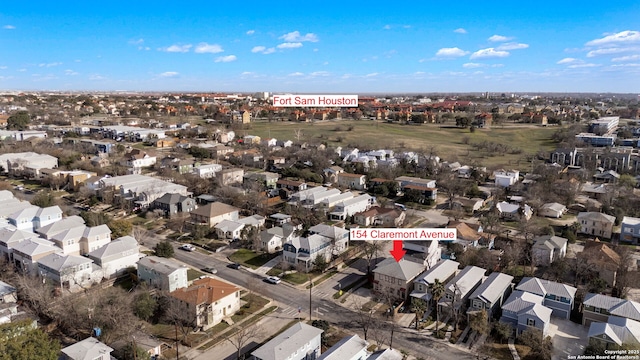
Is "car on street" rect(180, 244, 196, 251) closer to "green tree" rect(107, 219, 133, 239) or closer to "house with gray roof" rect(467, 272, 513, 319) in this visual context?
"green tree" rect(107, 219, 133, 239)

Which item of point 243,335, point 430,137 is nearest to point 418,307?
point 243,335

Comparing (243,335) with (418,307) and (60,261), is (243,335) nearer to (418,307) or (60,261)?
(418,307)

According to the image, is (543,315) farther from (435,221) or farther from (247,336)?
(435,221)

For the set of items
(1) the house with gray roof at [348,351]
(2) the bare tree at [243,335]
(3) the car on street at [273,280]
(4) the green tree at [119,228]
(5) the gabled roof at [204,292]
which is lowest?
(2) the bare tree at [243,335]

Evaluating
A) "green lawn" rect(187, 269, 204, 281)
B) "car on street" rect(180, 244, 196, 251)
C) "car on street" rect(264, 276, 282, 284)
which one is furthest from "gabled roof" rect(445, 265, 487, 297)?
"car on street" rect(180, 244, 196, 251)

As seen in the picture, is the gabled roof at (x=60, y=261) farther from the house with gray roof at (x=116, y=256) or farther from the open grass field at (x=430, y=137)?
the open grass field at (x=430, y=137)

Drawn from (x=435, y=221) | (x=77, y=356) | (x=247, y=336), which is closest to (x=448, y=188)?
(x=435, y=221)

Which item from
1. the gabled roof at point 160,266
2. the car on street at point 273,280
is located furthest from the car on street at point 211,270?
the car on street at point 273,280
